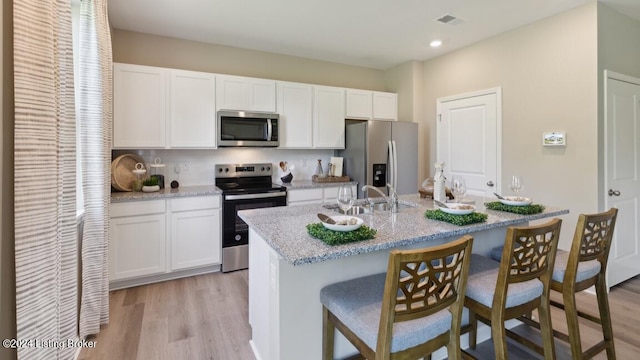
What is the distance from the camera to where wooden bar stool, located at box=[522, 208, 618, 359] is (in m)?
1.70

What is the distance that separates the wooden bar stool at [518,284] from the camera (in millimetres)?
1490

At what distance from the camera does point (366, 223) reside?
73.4 inches

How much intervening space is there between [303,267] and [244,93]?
9.13 feet

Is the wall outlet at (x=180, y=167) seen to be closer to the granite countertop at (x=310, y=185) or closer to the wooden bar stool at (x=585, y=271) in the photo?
the granite countertop at (x=310, y=185)

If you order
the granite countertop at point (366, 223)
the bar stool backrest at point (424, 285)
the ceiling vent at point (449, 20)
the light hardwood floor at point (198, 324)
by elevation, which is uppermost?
the ceiling vent at point (449, 20)

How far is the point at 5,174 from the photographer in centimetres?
111

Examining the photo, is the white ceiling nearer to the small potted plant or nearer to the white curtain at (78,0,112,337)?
the white curtain at (78,0,112,337)

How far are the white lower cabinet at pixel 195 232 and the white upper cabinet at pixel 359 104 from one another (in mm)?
2298

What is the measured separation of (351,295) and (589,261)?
1519mm

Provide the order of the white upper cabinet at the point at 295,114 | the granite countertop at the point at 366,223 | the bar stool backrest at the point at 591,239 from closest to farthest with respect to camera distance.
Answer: the granite countertop at the point at 366,223 < the bar stool backrest at the point at 591,239 < the white upper cabinet at the point at 295,114

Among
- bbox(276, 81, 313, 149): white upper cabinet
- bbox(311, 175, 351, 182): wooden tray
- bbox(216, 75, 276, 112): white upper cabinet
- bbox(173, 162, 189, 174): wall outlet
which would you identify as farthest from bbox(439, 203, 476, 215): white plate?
bbox(173, 162, 189, 174): wall outlet

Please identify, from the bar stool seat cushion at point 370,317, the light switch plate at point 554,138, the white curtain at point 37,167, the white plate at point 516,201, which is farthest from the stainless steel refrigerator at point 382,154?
the white curtain at point 37,167

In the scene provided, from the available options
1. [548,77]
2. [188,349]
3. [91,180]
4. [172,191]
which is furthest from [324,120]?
[188,349]

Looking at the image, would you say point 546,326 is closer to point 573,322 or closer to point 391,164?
point 573,322
